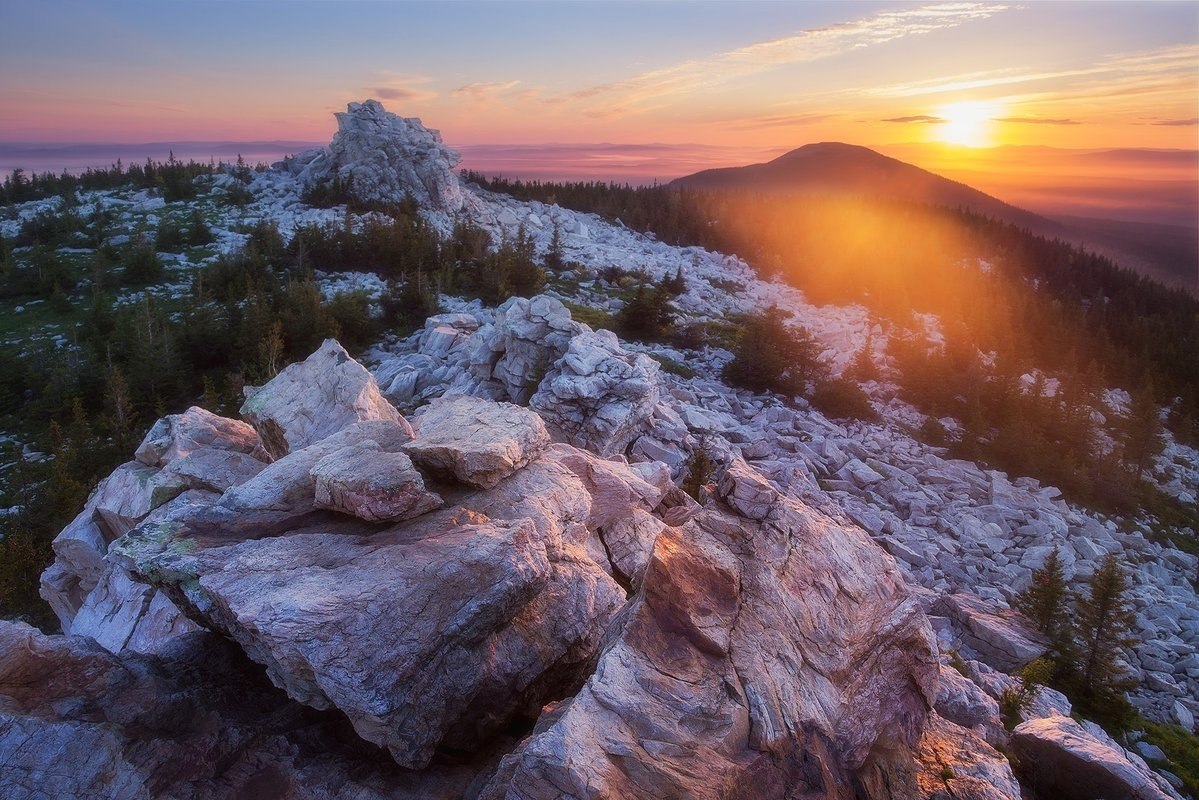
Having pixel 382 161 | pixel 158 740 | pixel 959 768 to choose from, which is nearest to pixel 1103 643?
pixel 959 768

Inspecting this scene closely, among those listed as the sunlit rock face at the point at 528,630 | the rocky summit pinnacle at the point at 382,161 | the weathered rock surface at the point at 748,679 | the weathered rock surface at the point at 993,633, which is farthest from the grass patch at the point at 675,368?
the rocky summit pinnacle at the point at 382,161

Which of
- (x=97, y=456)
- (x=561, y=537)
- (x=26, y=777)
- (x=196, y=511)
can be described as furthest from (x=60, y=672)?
(x=97, y=456)

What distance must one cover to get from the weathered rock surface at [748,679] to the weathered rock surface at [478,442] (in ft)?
11.0

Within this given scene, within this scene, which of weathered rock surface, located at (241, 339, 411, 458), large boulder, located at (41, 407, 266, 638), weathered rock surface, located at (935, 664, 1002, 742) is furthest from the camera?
weathered rock surface, located at (241, 339, 411, 458)

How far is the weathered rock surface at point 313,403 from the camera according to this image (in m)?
15.5

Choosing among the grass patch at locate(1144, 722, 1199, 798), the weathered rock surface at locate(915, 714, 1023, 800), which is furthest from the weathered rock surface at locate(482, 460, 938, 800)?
the grass patch at locate(1144, 722, 1199, 798)

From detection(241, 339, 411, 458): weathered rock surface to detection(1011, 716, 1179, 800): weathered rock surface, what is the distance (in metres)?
14.3

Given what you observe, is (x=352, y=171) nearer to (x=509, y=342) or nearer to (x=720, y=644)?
(x=509, y=342)

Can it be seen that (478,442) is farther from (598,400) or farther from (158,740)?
(598,400)

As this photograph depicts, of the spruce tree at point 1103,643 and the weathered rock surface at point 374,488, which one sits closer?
the weathered rock surface at point 374,488

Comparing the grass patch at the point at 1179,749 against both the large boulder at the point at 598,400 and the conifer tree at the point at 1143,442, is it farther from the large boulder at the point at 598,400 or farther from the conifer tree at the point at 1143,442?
the conifer tree at the point at 1143,442

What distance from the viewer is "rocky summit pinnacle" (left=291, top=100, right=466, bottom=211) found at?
65.4 m

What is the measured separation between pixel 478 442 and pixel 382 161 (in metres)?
64.7

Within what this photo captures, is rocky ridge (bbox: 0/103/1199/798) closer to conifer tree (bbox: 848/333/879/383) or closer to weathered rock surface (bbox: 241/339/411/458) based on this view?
weathered rock surface (bbox: 241/339/411/458)
